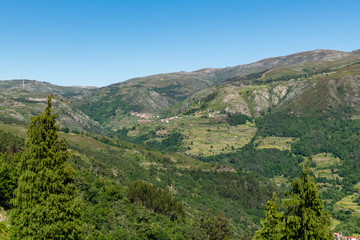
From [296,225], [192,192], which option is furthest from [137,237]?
[192,192]

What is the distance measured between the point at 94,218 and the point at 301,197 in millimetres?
61021

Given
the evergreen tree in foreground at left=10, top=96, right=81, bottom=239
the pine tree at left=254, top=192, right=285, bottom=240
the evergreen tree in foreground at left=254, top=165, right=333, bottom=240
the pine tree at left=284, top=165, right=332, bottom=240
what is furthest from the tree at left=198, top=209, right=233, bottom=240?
the evergreen tree in foreground at left=10, top=96, right=81, bottom=239

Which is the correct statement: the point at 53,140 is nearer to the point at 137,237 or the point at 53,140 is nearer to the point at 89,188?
the point at 137,237

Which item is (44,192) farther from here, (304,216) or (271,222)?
(304,216)

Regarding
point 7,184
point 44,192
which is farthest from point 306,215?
point 7,184

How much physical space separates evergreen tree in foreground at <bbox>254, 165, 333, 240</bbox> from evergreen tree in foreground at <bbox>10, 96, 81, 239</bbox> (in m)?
22.1

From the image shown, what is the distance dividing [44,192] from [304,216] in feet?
86.4

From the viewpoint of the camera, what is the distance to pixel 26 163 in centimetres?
3228

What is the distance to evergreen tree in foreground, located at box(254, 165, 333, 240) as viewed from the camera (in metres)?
29.6

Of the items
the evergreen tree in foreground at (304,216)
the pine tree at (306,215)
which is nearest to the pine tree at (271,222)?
the evergreen tree in foreground at (304,216)

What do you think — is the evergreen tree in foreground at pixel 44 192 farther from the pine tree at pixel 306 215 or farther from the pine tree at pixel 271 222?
the pine tree at pixel 306 215

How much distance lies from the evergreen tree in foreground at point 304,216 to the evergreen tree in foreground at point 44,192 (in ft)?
72.5

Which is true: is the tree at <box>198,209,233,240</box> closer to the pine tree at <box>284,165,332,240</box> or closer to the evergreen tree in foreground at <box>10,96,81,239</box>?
the pine tree at <box>284,165,332,240</box>

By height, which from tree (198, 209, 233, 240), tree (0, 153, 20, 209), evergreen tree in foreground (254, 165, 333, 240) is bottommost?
tree (198, 209, 233, 240)
